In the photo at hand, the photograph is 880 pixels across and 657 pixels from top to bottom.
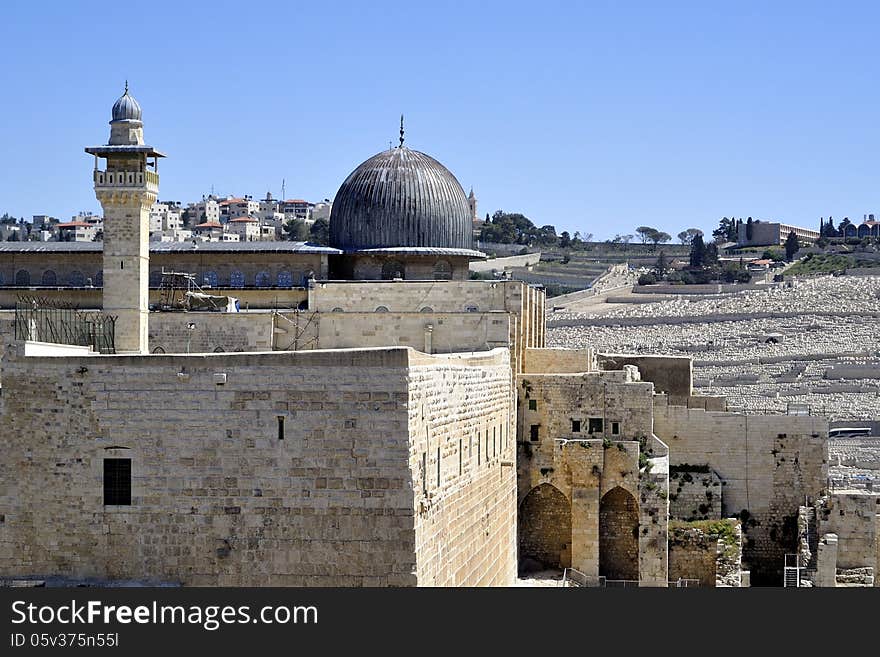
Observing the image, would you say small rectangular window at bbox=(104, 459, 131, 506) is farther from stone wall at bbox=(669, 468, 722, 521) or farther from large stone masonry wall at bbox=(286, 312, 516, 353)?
stone wall at bbox=(669, 468, 722, 521)

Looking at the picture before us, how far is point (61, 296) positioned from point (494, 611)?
20.2 metres

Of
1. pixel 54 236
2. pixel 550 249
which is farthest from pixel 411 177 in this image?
pixel 550 249

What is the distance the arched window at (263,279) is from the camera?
35.5 m

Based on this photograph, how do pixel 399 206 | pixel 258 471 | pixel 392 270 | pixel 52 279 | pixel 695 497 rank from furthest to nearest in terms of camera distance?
1. pixel 52 279
2. pixel 392 270
3. pixel 399 206
4. pixel 695 497
5. pixel 258 471

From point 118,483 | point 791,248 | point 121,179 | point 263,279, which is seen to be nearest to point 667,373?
point 263,279

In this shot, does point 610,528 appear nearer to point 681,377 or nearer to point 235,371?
point 681,377

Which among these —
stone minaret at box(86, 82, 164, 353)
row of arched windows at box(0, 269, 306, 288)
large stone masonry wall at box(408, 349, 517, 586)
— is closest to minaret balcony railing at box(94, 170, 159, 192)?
stone minaret at box(86, 82, 164, 353)

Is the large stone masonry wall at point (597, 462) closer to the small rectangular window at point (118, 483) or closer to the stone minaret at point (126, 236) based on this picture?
the stone minaret at point (126, 236)

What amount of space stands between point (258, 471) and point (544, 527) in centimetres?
1384

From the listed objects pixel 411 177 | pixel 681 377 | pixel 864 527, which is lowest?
pixel 864 527

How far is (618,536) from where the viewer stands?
31234mm

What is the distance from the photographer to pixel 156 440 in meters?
18.4

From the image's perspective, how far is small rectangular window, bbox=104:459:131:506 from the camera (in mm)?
18469

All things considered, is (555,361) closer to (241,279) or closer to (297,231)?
(241,279)
